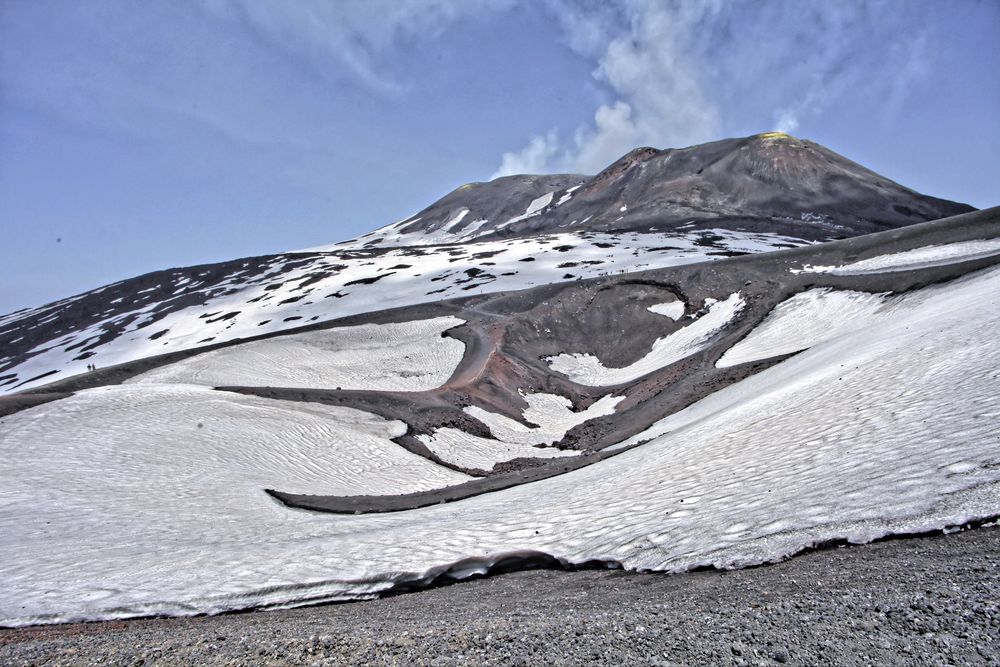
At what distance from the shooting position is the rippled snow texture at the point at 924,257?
102ft

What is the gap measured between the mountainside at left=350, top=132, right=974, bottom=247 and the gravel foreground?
89340 mm

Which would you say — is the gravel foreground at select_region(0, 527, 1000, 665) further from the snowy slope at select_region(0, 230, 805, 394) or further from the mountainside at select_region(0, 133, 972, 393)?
the mountainside at select_region(0, 133, 972, 393)

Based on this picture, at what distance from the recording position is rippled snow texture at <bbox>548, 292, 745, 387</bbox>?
3659cm

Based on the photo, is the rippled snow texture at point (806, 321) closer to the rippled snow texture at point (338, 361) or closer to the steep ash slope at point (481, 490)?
the steep ash slope at point (481, 490)

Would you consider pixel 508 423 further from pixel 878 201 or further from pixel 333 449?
pixel 878 201

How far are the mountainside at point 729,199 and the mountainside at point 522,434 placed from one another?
42711mm

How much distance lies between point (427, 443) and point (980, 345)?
1913 cm

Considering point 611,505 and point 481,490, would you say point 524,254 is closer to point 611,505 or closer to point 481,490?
point 481,490

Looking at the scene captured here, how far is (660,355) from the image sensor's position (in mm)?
38781

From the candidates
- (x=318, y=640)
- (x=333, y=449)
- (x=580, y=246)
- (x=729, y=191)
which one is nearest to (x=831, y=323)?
(x=333, y=449)

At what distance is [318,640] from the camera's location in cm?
538

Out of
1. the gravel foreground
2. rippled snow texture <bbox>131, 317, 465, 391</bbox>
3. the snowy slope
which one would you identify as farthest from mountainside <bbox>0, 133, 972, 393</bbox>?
the gravel foreground

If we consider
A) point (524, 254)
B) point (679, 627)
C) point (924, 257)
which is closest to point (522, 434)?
point (679, 627)

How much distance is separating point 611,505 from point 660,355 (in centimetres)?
3014
